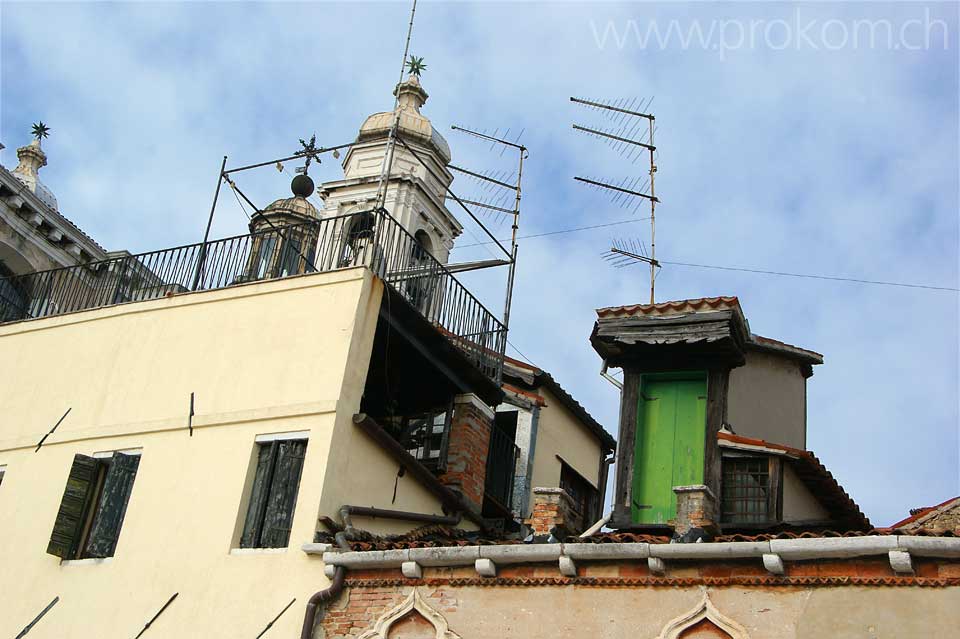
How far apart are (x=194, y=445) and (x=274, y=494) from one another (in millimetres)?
1547

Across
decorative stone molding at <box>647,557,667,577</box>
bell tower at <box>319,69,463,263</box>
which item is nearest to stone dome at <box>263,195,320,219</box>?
bell tower at <box>319,69,463,263</box>

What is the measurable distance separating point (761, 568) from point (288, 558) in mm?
5468

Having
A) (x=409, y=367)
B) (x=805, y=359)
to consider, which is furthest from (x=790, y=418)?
(x=409, y=367)

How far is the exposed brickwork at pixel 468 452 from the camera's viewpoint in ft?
56.0

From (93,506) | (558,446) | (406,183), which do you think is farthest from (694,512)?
(406,183)

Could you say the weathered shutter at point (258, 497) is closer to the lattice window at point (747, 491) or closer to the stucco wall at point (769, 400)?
the lattice window at point (747, 491)

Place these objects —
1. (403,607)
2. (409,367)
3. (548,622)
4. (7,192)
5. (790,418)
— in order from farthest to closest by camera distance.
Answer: (7,192), (790,418), (409,367), (403,607), (548,622)

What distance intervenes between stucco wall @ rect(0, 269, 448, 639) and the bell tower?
14298mm

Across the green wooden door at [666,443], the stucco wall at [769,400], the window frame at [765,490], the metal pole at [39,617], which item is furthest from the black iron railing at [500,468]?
the metal pole at [39,617]

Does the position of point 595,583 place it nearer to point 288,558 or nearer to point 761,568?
point 761,568

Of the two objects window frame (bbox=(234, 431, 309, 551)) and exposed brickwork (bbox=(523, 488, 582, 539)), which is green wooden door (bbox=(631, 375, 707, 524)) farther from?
window frame (bbox=(234, 431, 309, 551))

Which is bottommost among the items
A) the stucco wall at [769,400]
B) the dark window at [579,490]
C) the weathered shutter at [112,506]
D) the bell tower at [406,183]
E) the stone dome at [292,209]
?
the weathered shutter at [112,506]

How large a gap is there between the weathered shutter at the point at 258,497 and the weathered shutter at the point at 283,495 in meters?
0.07

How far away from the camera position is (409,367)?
17469 millimetres
